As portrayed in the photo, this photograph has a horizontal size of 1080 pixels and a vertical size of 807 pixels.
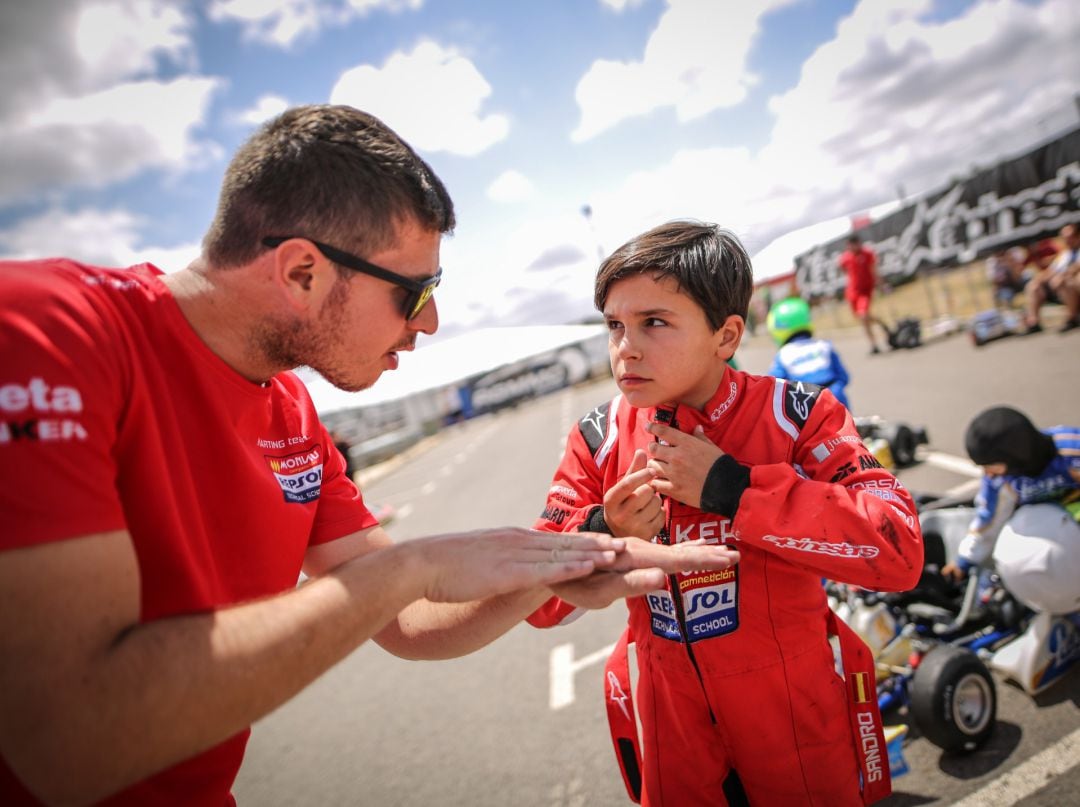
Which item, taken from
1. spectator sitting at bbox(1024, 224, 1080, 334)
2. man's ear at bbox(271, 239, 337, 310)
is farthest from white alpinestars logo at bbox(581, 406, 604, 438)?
spectator sitting at bbox(1024, 224, 1080, 334)

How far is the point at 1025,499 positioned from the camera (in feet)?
9.28

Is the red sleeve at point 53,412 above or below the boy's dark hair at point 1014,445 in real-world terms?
above

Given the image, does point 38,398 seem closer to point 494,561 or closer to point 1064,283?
point 494,561

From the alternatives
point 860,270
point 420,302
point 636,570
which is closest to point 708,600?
point 636,570

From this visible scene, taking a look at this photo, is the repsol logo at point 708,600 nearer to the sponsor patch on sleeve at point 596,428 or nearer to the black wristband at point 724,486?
the black wristband at point 724,486

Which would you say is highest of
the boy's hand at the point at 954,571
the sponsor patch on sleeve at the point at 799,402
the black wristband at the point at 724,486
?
the sponsor patch on sleeve at the point at 799,402

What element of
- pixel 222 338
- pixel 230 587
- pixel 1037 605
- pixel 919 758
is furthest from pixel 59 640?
pixel 1037 605

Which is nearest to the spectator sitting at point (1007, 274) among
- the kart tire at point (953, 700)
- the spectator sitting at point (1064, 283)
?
the spectator sitting at point (1064, 283)

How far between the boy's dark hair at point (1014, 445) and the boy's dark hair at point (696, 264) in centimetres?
194

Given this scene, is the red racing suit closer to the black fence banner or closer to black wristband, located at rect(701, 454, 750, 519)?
black wristband, located at rect(701, 454, 750, 519)

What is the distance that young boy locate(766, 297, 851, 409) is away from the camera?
14.9 ft

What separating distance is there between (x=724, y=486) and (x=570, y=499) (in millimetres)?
543

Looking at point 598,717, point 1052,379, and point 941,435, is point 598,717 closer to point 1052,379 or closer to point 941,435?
point 941,435

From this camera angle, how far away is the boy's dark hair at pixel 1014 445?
2799 mm
